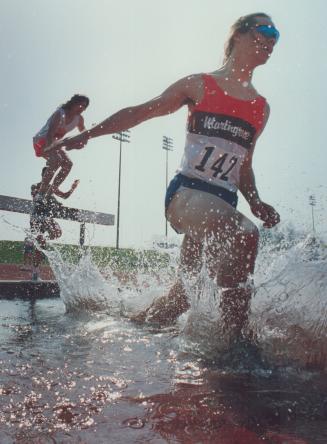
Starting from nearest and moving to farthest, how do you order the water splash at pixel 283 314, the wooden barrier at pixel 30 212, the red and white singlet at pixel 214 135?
the water splash at pixel 283 314, the red and white singlet at pixel 214 135, the wooden barrier at pixel 30 212

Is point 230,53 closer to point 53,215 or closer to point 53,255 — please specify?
point 53,255

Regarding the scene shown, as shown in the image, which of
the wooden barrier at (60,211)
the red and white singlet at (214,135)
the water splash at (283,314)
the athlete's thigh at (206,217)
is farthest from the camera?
the wooden barrier at (60,211)

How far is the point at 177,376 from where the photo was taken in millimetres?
1729

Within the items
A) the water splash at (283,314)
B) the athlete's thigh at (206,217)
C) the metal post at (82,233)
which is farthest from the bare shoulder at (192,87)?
the metal post at (82,233)

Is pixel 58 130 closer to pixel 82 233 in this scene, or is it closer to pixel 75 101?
pixel 75 101

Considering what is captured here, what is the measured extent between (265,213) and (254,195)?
7.1 inches

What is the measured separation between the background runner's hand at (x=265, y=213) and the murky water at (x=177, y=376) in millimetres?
282

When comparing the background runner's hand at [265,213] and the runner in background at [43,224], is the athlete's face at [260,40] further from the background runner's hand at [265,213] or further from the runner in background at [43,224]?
the runner in background at [43,224]

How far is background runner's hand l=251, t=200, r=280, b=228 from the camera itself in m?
2.97

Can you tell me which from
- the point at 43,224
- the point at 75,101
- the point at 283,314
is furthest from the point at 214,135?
the point at 75,101

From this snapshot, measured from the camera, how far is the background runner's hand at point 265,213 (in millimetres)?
2968

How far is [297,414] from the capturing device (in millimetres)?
1286

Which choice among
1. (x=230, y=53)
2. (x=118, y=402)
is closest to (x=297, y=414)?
(x=118, y=402)

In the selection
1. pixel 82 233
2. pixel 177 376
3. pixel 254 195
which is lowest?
pixel 177 376
